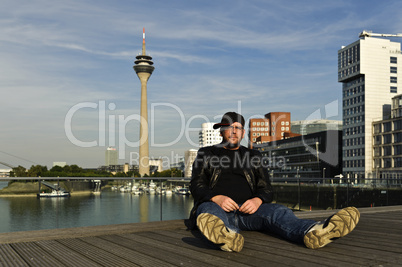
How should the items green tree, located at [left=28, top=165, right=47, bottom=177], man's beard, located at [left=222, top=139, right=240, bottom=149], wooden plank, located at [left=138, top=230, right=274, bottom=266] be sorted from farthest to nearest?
green tree, located at [left=28, top=165, right=47, bottom=177] → man's beard, located at [left=222, top=139, right=240, bottom=149] → wooden plank, located at [left=138, top=230, right=274, bottom=266]

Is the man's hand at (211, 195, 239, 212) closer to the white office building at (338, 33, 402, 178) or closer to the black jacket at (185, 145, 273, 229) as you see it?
the black jacket at (185, 145, 273, 229)

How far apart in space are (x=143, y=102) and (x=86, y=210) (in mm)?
131298

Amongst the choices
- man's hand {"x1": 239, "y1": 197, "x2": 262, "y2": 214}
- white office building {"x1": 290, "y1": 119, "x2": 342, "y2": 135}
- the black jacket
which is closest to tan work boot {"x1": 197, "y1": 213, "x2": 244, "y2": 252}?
man's hand {"x1": 239, "y1": 197, "x2": 262, "y2": 214}

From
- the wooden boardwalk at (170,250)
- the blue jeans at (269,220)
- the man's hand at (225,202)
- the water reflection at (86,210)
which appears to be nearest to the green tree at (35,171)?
the water reflection at (86,210)

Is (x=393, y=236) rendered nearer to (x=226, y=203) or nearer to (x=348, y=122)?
(x=226, y=203)

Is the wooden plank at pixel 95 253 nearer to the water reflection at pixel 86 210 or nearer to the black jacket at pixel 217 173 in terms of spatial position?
the black jacket at pixel 217 173

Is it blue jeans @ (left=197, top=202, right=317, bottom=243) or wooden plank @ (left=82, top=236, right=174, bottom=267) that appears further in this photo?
→ blue jeans @ (left=197, top=202, right=317, bottom=243)

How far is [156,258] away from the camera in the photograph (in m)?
3.52

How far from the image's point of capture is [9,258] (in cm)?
348

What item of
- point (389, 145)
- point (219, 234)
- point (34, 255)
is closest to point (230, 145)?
point (219, 234)

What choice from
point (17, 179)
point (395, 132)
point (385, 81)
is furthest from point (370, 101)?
point (17, 179)

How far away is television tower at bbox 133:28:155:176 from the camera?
136875 mm

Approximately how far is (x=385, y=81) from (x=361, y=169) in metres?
20.1

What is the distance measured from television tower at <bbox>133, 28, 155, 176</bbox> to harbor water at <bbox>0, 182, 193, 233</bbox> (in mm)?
125723
